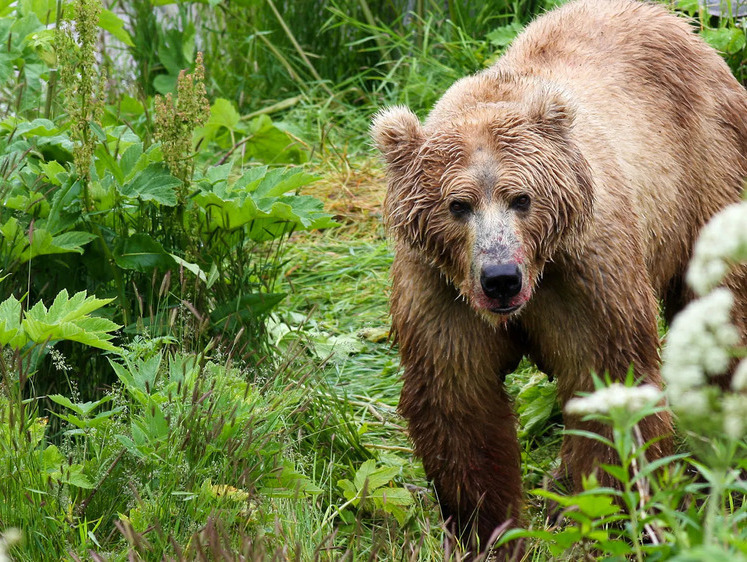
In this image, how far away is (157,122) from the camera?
3.99 metres

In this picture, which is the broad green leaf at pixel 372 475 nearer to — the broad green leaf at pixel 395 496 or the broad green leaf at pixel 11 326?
the broad green leaf at pixel 395 496

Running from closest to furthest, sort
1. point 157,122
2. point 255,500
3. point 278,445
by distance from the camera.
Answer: point 255,500, point 278,445, point 157,122

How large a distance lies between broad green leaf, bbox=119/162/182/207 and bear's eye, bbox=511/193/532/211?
131 cm

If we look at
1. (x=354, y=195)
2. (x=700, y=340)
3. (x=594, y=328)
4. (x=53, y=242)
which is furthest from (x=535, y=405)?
(x=700, y=340)

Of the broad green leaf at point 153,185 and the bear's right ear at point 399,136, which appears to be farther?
the broad green leaf at point 153,185

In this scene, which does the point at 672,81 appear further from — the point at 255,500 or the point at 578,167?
the point at 255,500

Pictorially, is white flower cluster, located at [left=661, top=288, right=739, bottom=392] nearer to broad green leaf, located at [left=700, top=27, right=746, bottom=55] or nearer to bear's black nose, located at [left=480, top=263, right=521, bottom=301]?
bear's black nose, located at [left=480, top=263, right=521, bottom=301]

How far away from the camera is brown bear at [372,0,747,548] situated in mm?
3199

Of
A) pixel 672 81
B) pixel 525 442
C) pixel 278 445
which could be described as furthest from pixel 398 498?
pixel 672 81

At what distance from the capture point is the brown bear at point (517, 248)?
10.5 ft

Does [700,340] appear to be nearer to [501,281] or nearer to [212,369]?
[501,281]

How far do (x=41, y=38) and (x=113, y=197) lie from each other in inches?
29.8

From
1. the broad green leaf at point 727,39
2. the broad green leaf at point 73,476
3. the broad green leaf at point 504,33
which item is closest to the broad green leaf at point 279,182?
the broad green leaf at point 73,476

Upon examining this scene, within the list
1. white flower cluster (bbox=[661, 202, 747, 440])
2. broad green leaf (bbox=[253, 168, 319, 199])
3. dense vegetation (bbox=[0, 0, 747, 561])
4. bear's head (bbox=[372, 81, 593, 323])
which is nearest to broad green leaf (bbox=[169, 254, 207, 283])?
dense vegetation (bbox=[0, 0, 747, 561])
